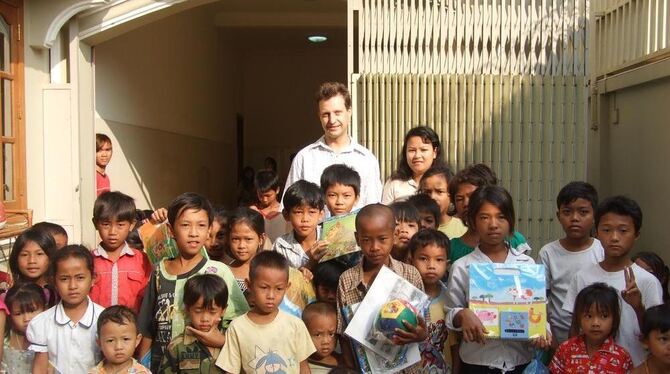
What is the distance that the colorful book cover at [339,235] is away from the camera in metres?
3.63

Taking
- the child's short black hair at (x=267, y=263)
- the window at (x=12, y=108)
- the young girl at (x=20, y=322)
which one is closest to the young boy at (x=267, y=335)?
the child's short black hair at (x=267, y=263)

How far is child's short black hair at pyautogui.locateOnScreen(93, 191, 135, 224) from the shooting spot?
3.84m

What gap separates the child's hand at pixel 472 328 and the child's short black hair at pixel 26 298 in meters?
2.02

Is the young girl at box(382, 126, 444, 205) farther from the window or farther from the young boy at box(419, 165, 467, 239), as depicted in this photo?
the window

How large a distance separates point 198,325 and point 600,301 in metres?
1.76

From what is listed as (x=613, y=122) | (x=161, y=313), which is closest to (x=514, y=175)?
(x=613, y=122)

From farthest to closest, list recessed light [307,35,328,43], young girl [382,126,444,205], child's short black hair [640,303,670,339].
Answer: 1. recessed light [307,35,328,43]
2. young girl [382,126,444,205]
3. child's short black hair [640,303,670,339]

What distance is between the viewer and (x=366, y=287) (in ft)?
11.1

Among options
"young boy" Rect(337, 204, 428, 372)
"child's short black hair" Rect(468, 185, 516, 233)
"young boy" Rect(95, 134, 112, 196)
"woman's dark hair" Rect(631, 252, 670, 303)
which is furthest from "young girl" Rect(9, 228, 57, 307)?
"woman's dark hair" Rect(631, 252, 670, 303)

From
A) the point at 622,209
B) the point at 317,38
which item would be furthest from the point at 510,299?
the point at 317,38

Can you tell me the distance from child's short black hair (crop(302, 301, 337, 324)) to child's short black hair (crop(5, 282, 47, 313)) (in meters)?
1.29

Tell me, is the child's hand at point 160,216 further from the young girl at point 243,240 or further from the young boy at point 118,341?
the young boy at point 118,341

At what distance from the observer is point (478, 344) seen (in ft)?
11.4

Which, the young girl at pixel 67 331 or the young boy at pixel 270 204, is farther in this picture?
the young boy at pixel 270 204
